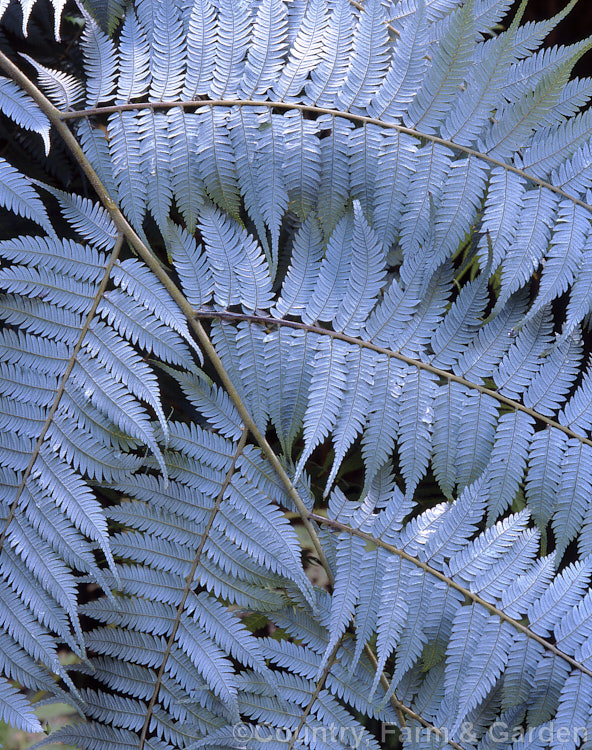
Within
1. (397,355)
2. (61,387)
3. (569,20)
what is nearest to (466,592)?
(397,355)

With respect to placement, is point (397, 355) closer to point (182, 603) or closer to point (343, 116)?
point (343, 116)

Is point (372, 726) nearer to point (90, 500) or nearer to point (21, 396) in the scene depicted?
point (90, 500)

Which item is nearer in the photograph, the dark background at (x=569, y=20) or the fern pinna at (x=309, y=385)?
the fern pinna at (x=309, y=385)

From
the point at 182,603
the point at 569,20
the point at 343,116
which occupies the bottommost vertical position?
the point at 182,603

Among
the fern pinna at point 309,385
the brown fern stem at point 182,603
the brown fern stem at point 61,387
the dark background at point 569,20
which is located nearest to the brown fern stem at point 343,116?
the fern pinna at point 309,385

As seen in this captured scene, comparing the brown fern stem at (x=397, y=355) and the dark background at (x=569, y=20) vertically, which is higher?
the dark background at (x=569, y=20)

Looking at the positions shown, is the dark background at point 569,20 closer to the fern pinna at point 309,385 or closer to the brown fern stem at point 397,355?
the fern pinna at point 309,385

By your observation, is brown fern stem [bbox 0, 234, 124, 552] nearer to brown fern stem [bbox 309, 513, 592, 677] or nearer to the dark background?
brown fern stem [bbox 309, 513, 592, 677]

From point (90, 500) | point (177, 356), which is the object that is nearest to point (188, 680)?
point (90, 500)

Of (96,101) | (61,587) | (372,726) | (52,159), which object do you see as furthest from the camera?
(372,726)
